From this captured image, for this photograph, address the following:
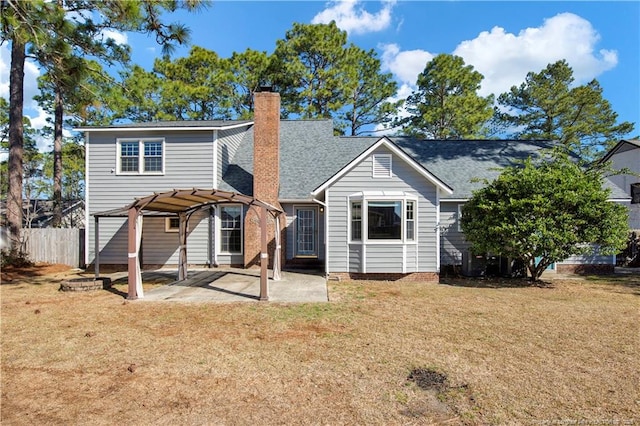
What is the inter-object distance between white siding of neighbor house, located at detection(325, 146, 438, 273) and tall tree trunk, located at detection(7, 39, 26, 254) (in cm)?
1226

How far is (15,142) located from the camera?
13.2 meters

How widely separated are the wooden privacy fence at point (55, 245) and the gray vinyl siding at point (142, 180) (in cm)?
130

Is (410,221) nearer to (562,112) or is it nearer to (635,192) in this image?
(635,192)

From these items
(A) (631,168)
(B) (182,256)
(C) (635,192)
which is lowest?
(B) (182,256)

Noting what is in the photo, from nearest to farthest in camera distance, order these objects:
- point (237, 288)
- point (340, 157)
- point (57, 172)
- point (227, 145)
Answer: point (237, 288) < point (227, 145) < point (340, 157) < point (57, 172)

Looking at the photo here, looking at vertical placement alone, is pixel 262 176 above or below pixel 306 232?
above

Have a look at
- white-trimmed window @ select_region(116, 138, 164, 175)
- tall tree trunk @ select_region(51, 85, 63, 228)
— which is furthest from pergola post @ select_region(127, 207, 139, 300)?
tall tree trunk @ select_region(51, 85, 63, 228)

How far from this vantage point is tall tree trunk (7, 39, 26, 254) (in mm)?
13047

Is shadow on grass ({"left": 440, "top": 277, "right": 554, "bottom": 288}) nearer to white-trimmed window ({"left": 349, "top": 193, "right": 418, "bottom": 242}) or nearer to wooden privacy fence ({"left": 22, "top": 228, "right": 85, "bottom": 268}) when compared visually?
white-trimmed window ({"left": 349, "top": 193, "right": 418, "bottom": 242})

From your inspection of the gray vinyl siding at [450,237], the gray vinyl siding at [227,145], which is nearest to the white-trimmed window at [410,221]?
the gray vinyl siding at [450,237]

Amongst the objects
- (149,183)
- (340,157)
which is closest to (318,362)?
(149,183)

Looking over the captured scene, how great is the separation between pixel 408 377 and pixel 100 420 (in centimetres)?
333

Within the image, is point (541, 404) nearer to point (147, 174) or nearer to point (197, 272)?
point (197, 272)

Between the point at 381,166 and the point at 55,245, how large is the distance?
1336cm
